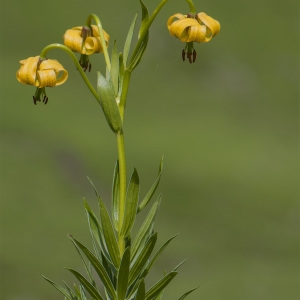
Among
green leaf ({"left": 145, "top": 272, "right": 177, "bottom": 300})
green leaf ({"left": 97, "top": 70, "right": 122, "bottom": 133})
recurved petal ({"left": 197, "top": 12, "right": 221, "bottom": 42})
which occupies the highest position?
recurved petal ({"left": 197, "top": 12, "right": 221, "bottom": 42})

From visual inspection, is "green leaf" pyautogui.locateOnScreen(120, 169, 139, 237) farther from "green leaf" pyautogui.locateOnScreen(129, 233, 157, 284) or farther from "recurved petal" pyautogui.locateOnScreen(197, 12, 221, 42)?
"recurved petal" pyautogui.locateOnScreen(197, 12, 221, 42)

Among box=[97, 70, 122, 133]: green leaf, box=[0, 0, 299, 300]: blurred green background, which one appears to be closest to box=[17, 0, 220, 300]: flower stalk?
box=[97, 70, 122, 133]: green leaf

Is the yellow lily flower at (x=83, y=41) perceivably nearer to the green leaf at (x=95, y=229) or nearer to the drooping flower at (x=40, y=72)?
the drooping flower at (x=40, y=72)

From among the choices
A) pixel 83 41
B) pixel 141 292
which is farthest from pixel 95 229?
pixel 83 41

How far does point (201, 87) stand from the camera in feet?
12.6

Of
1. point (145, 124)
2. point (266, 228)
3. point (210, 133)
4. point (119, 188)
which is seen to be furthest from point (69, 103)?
point (119, 188)

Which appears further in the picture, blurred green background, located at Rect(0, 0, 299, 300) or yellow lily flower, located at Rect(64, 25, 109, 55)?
blurred green background, located at Rect(0, 0, 299, 300)

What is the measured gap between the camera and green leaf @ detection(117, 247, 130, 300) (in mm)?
1092

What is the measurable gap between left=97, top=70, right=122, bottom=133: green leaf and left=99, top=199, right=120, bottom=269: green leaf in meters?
0.09

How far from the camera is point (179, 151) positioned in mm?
3518

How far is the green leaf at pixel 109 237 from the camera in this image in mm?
1106

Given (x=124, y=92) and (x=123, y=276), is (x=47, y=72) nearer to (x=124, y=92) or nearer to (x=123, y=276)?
(x=124, y=92)

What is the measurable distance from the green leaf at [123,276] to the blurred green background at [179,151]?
6.01 feet

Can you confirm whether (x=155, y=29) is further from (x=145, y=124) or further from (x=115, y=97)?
(x=115, y=97)
